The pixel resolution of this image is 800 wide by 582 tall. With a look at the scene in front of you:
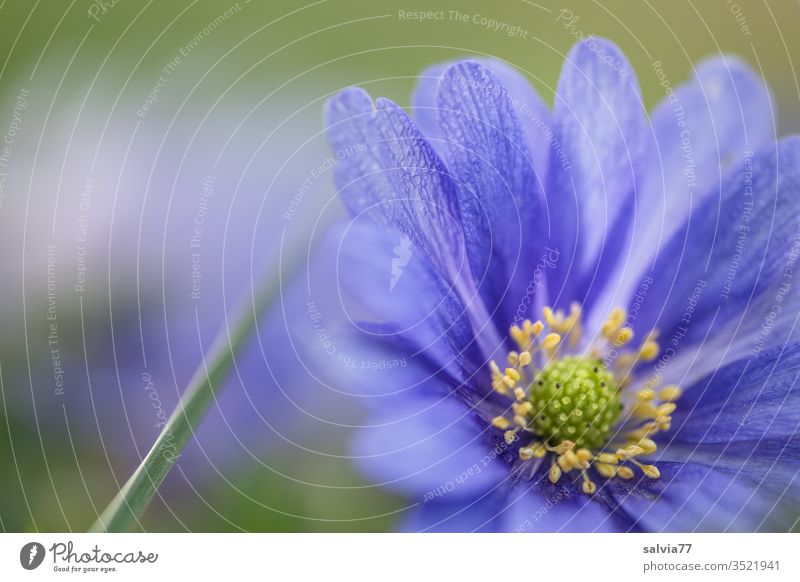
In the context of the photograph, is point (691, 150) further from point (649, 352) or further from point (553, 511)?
point (553, 511)

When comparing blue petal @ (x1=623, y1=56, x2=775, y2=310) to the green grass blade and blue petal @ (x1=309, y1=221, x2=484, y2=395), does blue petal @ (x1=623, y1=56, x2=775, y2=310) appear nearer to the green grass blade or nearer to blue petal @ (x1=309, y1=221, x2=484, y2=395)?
blue petal @ (x1=309, y1=221, x2=484, y2=395)

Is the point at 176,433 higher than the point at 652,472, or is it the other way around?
the point at 176,433

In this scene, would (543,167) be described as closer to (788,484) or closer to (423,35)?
(423,35)

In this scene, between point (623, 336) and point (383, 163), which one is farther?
point (623, 336)

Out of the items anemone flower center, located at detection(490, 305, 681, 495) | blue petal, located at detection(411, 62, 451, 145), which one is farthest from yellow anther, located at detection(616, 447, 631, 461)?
blue petal, located at detection(411, 62, 451, 145)

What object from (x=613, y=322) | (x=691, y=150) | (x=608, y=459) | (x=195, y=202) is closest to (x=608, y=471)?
(x=608, y=459)
